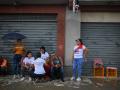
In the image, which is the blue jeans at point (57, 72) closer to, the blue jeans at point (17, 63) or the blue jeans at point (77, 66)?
the blue jeans at point (77, 66)

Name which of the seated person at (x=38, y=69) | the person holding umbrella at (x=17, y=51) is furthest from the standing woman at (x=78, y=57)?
the person holding umbrella at (x=17, y=51)

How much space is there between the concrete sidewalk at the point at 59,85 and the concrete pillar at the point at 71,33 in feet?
6.23

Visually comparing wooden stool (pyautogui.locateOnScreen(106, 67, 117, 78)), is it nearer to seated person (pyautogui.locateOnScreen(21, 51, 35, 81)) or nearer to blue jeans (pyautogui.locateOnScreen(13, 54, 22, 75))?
seated person (pyautogui.locateOnScreen(21, 51, 35, 81))

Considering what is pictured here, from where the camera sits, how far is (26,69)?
50.8 ft

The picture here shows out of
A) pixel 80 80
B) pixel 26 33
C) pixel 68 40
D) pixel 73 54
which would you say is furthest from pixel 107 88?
pixel 26 33

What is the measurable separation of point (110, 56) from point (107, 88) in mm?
4077

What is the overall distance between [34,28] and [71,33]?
187 centimetres

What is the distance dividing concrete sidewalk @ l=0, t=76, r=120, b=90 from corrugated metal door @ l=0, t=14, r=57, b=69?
98.3 inches

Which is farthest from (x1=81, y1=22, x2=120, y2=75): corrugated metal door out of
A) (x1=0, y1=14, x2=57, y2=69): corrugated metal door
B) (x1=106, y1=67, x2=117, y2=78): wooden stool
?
(x1=0, y1=14, x2=57, y2=69): corrugated metal door

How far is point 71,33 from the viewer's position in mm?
16719

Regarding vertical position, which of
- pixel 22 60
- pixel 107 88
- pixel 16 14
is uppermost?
pixel 16 14

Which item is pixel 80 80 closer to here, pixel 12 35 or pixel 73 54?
pixel 73 54

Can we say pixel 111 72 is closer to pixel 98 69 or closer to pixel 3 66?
pixel 98 69

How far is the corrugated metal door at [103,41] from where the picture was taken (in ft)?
55.9
